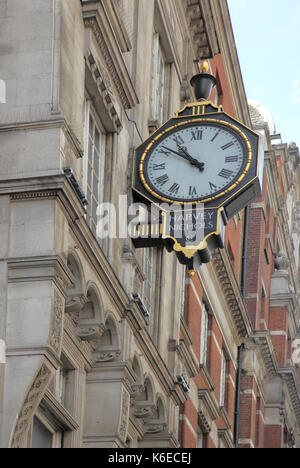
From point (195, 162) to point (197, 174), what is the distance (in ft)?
0.93

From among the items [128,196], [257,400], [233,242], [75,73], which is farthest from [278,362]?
[75,73]

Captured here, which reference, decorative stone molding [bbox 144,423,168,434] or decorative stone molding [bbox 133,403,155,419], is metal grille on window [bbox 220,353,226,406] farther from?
decorative stone molding [bbox 133,403,155,419]

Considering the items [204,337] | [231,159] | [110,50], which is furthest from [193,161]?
[204,337]

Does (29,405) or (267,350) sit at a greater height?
(267,350)

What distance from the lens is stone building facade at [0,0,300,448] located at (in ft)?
58.5

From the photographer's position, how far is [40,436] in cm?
1970

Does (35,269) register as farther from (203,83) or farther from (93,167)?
(203,83)

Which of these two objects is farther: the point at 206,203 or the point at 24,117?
the point at 206,203

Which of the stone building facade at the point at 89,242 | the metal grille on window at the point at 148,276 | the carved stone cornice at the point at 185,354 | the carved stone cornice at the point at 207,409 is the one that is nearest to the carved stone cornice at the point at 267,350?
the carved stone cornice at the point at 207,409

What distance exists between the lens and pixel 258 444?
4875 centimetres

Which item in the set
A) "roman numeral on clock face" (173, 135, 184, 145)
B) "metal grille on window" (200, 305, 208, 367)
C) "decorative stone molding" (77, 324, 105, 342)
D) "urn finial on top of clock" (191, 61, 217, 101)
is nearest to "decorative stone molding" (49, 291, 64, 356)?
"decorative stone molding" (77, 324, 105, 342)

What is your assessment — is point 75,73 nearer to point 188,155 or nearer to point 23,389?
point 188,155

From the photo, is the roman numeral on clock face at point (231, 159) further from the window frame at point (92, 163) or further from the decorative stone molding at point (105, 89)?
the window frame at point (92, 163)

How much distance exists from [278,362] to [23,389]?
35.7 m
